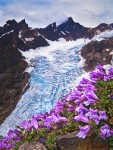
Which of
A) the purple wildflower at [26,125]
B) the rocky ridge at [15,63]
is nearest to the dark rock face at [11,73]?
the rocky ridge at [15,63]

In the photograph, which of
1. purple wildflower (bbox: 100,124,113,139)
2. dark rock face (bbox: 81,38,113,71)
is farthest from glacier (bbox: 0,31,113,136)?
purple wildflower (bbox: 100,124,113,139)

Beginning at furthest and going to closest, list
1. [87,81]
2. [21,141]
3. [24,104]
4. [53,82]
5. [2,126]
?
[53,82], [24,104], [2,126], [87,81], [21,141]

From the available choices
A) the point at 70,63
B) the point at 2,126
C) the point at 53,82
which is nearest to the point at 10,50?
the point at 70,63

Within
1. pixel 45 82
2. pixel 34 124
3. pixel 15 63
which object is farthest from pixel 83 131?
pixel 15 63

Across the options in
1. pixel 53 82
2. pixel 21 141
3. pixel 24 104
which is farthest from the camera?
pixel 53 82

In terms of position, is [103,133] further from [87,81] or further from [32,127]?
[87,81]

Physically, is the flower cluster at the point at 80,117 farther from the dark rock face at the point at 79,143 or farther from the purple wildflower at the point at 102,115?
the dark rock face at the point at 79,143

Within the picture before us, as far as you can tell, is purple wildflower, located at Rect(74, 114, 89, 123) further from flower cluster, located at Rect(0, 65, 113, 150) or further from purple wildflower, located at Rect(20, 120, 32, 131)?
purple wildflower, located at Rect(20, 120, 32, 131)
